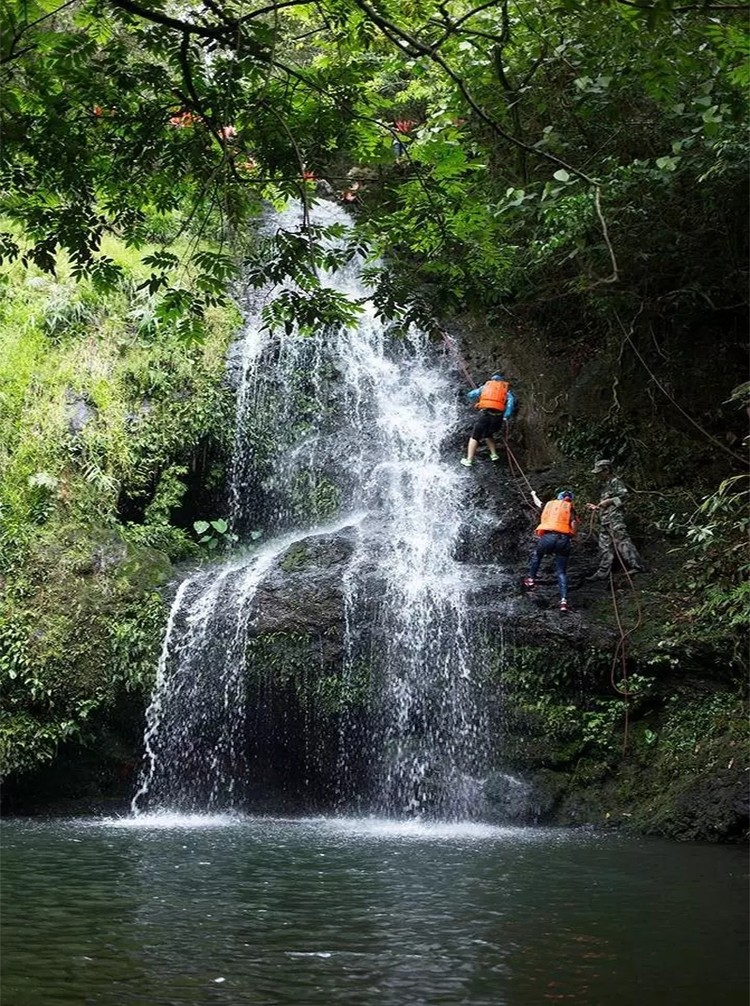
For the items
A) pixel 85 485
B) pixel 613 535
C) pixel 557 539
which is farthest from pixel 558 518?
pixel 85 485

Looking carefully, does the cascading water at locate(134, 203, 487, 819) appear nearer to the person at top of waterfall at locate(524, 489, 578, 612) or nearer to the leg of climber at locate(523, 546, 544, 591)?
the leg of climber at locate(523, 546, 544, 591)

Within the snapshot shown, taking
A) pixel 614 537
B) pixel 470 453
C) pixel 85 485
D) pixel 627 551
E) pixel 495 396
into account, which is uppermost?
pixel 495 396

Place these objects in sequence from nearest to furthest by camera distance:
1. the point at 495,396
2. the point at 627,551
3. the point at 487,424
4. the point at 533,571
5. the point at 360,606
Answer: the point at 360,606 < the point at 533,571 < the point at 627,551 < the point at 495,396 < the point at 487,424

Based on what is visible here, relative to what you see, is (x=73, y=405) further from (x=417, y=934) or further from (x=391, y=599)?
(x=417, y=934)

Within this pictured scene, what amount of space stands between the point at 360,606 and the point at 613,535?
3.30m

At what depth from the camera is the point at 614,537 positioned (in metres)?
11.7

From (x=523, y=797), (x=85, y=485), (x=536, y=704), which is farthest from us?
(x=85, y=485)

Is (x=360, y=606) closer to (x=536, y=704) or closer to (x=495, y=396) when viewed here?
(x=536, y=704)

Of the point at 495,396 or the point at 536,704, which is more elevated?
the point at 495,396

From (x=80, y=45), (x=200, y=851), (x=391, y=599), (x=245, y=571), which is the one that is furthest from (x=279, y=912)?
(x=245, y=571)

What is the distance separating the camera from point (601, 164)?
10531mm

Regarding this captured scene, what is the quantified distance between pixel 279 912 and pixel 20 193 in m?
4.02

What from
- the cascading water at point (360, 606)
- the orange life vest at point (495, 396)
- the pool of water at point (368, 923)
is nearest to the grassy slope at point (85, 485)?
the cascading water at point (360, 606)

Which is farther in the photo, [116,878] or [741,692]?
[741,692]
